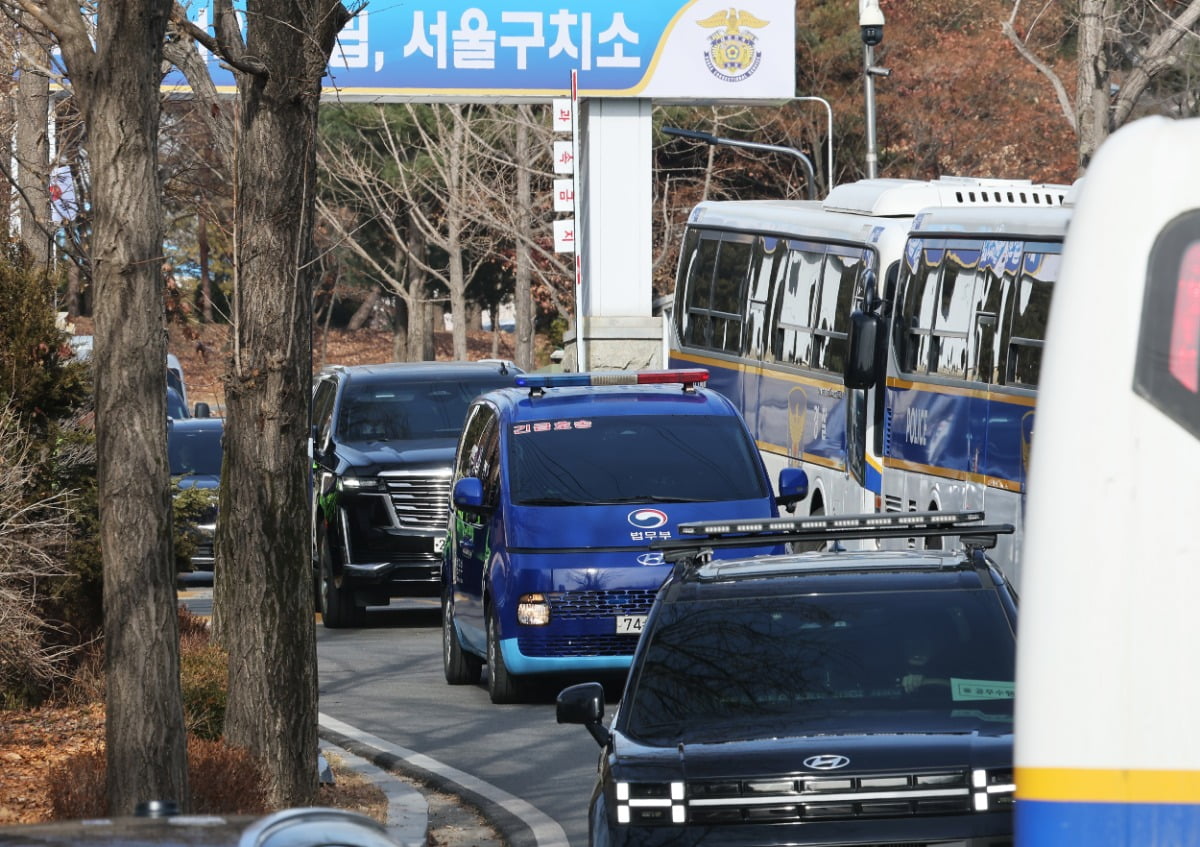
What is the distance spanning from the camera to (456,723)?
45.0 feet

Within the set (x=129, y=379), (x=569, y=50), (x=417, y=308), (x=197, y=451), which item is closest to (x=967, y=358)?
(x=129, y=379)

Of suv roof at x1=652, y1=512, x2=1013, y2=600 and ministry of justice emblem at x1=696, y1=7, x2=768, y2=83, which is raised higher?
ministry of justice emblem at x1=696, y1=7, x2=768, y2=83

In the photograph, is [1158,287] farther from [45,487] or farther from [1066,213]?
[1066,213]

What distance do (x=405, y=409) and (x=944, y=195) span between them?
17.9ft

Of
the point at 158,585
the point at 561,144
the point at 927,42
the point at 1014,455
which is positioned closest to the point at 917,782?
the point at 158,585

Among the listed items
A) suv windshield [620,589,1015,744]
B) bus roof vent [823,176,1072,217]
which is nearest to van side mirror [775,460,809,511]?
bus roof vent [823,176,1072,217]

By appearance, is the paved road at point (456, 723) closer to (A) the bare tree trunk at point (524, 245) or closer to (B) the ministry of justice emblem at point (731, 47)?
(B) the ministry of justice emblem at point (731, 47)

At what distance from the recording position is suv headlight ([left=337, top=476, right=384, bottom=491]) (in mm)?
18891

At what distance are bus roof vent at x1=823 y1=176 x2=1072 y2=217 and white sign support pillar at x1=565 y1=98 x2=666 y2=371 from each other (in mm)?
7420

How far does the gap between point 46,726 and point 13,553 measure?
1.00m

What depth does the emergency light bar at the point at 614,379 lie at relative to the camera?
15.6 metres

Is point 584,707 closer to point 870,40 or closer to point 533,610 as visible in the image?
point 533,610

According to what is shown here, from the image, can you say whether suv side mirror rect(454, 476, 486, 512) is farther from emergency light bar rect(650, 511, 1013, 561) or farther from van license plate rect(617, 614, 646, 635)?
emergency light bar rect(650, 511, 1013, 561)

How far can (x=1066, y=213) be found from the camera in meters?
17.5
